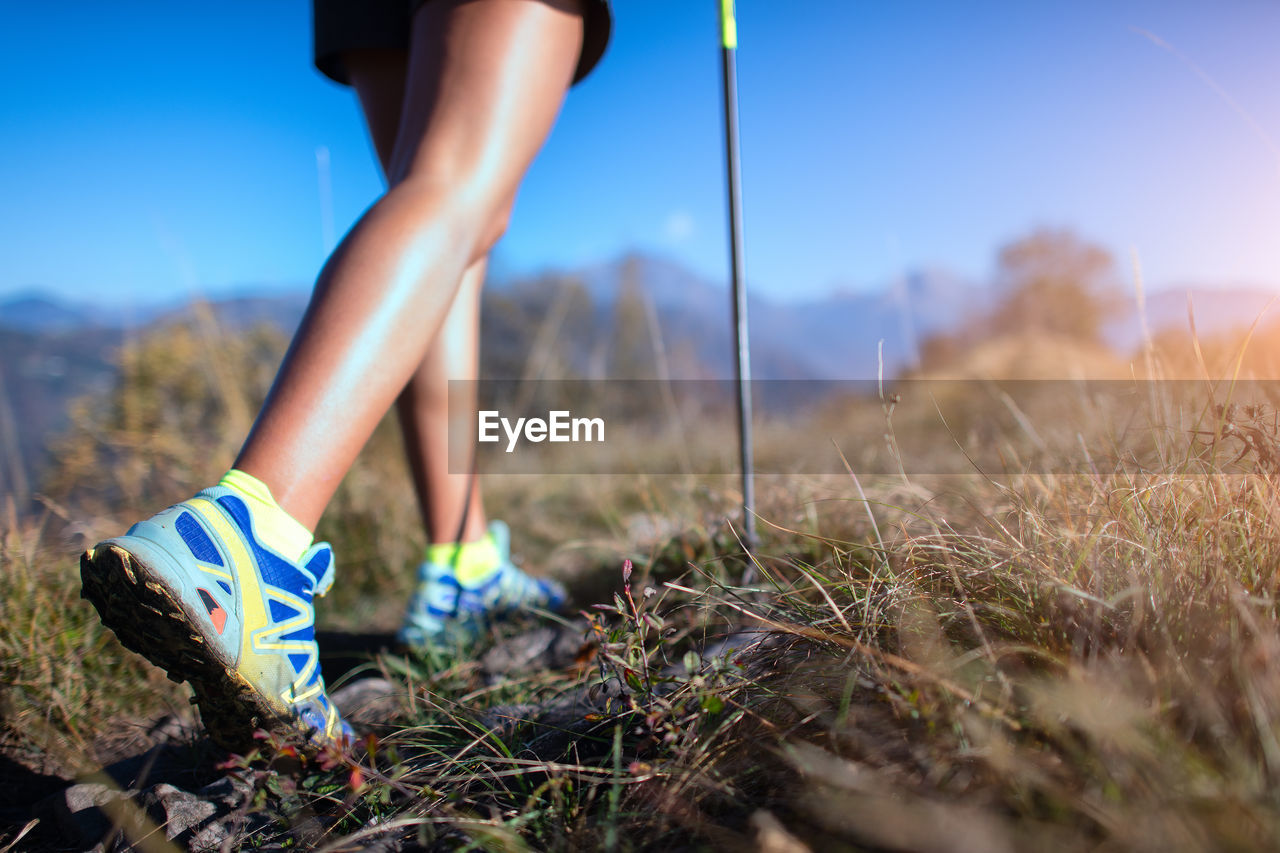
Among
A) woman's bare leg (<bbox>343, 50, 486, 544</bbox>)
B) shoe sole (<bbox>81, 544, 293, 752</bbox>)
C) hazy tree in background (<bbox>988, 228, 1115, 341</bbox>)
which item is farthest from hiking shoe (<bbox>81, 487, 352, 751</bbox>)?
hazy tree in background (<bbox>988, 228, 1115, 341</bbox>)

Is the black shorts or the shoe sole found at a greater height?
the black shorts

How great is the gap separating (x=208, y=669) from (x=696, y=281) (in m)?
10.5

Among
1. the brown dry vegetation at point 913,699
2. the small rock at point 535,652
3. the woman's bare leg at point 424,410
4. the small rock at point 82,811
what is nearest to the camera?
the brown dry vegetation at point 913,699

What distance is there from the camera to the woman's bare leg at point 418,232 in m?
0.95

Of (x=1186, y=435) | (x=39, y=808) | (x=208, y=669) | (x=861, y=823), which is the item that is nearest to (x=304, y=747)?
(x=208, y=669)

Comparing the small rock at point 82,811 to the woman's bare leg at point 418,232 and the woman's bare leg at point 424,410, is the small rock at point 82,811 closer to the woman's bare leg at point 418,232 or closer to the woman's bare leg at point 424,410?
the woman's bare leg at point 418,232

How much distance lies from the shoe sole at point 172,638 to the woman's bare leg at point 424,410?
62 cm

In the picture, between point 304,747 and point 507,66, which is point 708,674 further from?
point 507,66

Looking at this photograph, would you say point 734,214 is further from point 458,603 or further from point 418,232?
point 458,603

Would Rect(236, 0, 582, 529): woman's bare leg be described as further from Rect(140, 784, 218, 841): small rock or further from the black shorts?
Rect(140, 784, 218, 841): small rock

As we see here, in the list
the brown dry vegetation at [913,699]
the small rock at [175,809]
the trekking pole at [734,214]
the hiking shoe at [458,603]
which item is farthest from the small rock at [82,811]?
the trekking pole at [734,214]

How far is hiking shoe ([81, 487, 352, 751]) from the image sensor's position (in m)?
A: 0.80

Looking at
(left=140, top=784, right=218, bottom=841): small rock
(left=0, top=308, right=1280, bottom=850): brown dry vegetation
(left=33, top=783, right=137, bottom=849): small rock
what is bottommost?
(left=33, top=783, right=137, bottom=849): small rock

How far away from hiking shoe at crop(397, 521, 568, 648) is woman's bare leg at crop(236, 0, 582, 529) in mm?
527
